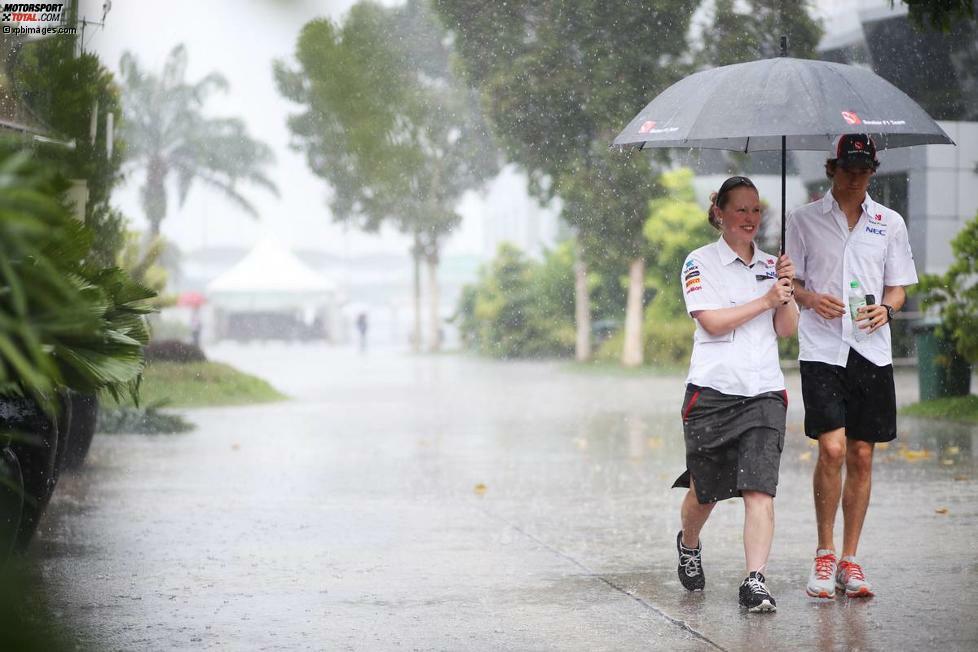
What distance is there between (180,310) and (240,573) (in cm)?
1401

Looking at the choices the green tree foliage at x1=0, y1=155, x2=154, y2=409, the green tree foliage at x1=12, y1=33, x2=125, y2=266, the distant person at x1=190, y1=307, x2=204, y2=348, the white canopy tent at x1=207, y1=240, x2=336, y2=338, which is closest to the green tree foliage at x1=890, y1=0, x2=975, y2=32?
the green tree foliage at x1=12, y1=33, x2=125, y2=266

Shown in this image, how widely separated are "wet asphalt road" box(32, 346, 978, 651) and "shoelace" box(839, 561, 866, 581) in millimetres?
94

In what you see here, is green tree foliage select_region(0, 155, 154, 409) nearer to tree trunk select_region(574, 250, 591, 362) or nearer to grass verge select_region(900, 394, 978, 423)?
grass verge select_region(900, 394, 978, 423)

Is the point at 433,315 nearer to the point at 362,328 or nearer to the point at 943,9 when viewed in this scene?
the point at 362,328

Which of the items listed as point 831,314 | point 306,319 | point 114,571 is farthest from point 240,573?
point 306,319

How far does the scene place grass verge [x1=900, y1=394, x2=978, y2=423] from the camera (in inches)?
552

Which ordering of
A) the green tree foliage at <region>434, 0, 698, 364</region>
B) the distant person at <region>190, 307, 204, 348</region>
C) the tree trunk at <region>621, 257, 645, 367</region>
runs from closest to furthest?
the green tree foliage at <region>434, 0, 698, 364</region> < the distant person at <region>190, 307, 204, 348</region> < the tree trunk at <region>621, 257, 645, 367</region>

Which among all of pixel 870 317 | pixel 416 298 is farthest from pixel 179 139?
pixel 416 298

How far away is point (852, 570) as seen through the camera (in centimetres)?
539

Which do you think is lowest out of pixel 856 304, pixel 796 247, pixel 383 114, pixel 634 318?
pixel 634 318

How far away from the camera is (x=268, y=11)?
1814mm

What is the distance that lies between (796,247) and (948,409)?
964 cm

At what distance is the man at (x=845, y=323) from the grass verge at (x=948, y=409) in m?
8.84

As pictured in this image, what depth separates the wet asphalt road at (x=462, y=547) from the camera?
491 cm
